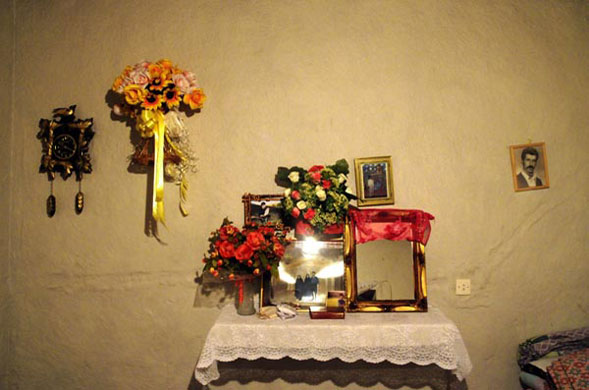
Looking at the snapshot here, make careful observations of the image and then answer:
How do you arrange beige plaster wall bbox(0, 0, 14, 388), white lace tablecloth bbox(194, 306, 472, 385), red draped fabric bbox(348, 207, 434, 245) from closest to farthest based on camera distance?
white lace tablecloth bbox(194, 306, 472, 385), red draped fabric bbox(348, 207, 434, 245), beige plaster wall bbox(0, 0, 14, 388)

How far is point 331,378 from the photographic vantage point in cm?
218

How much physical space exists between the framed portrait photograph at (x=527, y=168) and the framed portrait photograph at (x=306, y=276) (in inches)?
44.2

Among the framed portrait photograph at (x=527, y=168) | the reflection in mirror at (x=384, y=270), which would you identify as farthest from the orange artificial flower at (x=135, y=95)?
the framed portrait photograph at (x=527, y=168)

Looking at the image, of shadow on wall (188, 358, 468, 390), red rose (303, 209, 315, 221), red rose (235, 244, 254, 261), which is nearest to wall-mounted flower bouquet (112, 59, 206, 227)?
red rose (235, 244, 254, 261)

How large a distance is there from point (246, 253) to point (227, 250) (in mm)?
97

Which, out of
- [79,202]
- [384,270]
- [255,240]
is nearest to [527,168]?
[384,270]

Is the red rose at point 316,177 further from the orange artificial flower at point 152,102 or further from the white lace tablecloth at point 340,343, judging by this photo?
the orange artificial flower at point 152,102

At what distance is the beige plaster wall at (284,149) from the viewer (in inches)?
88.0

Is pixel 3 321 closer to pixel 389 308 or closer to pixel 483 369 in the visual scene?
pixel 389 308

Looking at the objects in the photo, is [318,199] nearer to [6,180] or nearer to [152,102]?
[152,102]

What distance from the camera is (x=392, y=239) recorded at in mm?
2107

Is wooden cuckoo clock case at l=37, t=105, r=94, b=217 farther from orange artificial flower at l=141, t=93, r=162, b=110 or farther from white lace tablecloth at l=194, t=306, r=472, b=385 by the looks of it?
white lace tablecloth at l=194, t=306, r=472, b=385

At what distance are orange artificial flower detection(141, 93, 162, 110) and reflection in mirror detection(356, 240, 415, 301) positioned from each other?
1287 mm

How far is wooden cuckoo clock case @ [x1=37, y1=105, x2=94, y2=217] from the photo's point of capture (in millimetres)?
2227
